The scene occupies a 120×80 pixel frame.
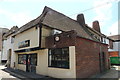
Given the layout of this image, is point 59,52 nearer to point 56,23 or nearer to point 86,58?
point 86,58

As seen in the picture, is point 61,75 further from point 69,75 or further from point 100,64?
point 100,64

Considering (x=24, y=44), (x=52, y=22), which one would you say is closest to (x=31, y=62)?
(x=24, y=44)

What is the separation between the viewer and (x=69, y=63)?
372 inches

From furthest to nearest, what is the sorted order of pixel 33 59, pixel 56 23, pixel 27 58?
pixel 27 58
pixel 33 59
pixel 56 23

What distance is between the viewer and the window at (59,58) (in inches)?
388

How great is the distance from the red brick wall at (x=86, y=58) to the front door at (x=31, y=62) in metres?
5.94

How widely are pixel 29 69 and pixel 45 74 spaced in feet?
12.2

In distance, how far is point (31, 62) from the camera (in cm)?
1397

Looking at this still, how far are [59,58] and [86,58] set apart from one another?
270 centimetres

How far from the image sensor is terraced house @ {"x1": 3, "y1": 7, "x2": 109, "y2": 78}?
9.50 metres

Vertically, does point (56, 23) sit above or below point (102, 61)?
above

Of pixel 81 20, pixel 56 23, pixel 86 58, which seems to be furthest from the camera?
pixel 81 20

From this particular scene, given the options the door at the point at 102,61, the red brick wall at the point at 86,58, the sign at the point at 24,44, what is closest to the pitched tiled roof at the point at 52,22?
the red brick wall at the point at 86,58

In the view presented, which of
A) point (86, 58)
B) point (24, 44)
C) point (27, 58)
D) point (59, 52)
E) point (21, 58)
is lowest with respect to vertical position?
point (21, 58)
